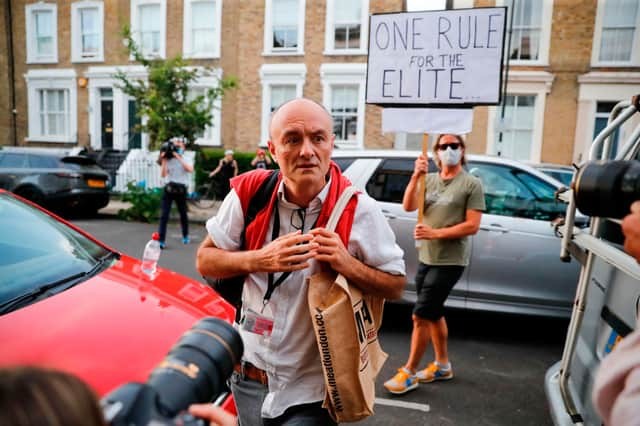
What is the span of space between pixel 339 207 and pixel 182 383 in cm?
95

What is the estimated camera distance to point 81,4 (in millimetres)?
17875

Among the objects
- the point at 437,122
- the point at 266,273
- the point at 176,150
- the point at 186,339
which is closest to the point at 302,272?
the point at 266,273

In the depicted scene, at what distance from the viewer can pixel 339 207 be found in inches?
67.1

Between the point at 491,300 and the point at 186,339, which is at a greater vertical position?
the point at 186,339

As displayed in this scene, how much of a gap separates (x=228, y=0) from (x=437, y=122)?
15.1m

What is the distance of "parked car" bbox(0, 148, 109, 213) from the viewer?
10328mm

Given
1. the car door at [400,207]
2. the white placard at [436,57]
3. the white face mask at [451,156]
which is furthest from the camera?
the car door at [400,207]

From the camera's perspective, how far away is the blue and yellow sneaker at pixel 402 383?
11.4 feet

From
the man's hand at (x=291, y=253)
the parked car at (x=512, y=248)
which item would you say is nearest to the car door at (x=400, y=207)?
the parked car at (x=512, y=248)

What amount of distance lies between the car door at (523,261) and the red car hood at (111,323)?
2.73 meters

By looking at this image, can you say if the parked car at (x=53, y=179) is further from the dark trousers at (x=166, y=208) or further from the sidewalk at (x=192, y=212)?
the dark trousers at (x=166, y=208)

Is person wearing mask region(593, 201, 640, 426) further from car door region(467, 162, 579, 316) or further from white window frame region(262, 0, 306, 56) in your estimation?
white window frame region(262, 0, 306, 56)

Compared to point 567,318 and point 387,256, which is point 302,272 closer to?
point 387,256

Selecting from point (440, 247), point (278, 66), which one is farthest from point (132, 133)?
point (440, 247)
